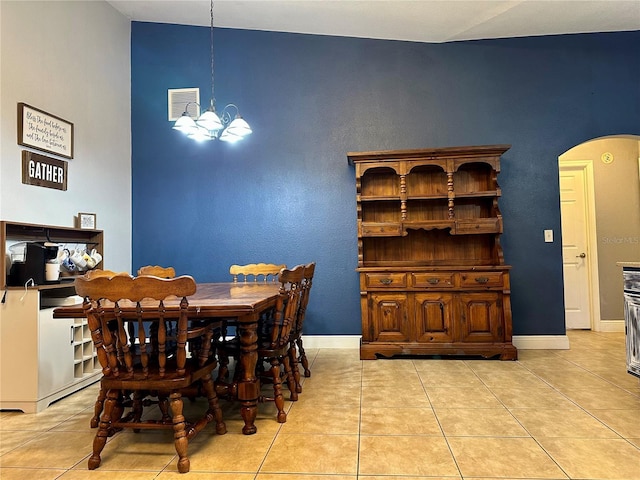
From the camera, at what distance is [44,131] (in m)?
3.06

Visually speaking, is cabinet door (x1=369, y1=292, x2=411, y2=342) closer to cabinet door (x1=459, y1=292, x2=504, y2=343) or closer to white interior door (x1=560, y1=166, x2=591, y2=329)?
cabinet door (x1=459, y1=292, x2=504, y2=343)

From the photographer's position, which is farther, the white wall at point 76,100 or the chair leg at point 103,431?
the white wall at point 76,100

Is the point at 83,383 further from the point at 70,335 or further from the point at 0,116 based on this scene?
the point at 0,116

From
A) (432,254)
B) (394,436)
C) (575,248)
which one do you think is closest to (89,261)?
(394,436)

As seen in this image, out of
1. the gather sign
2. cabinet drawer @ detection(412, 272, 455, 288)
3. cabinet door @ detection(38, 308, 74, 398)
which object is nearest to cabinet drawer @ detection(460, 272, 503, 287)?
cabinet drawer @ detection(412, 272, 455, 288)

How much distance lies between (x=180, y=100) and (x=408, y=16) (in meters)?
2.45

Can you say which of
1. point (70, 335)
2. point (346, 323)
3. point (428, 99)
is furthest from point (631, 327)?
point (70, 335)

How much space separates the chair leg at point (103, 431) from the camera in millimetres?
1754

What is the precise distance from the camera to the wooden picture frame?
11.4ft

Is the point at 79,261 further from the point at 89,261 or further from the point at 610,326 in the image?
the point at 610,326

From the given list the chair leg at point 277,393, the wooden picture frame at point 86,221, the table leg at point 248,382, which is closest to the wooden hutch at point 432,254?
the chair leg at point 277,393

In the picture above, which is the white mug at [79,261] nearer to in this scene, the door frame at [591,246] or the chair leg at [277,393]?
the chair leg at [277,393]

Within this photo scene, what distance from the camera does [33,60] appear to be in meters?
3.00

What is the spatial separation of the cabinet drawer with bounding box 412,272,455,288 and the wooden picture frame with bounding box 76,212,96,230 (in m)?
2.95
